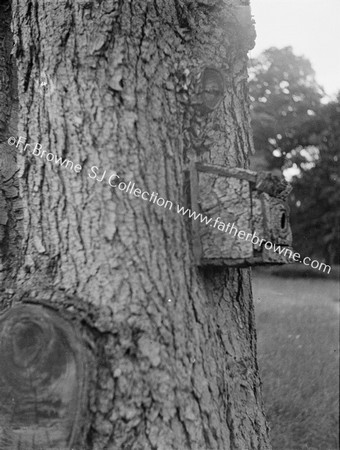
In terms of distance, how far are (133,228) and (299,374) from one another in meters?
3.78

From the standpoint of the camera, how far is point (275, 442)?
13.8ft

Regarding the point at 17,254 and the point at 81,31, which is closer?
the point at 81,31

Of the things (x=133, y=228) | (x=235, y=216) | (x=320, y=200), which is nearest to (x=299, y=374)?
(x=235, y=216)

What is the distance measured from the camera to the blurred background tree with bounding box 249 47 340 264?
23.9 metres

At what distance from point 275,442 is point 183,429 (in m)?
2.70

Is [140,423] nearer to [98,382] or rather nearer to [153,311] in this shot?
[98,382]

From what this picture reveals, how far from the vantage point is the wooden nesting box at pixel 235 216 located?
1.96 metres

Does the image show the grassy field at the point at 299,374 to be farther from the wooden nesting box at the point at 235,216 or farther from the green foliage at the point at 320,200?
the green foliage at the point at 320,200

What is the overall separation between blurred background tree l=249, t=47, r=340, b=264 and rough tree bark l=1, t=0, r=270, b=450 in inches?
843

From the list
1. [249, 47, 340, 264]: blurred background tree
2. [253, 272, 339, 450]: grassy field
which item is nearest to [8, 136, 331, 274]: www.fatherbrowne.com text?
[253, 272, 339, 450]: grassy field

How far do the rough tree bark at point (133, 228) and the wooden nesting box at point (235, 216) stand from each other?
0.07 meters

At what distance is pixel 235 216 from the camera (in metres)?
1.99

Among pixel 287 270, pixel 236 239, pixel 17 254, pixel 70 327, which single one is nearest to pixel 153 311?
pixel 70 327

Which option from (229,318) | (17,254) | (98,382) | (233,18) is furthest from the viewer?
(17,254)
